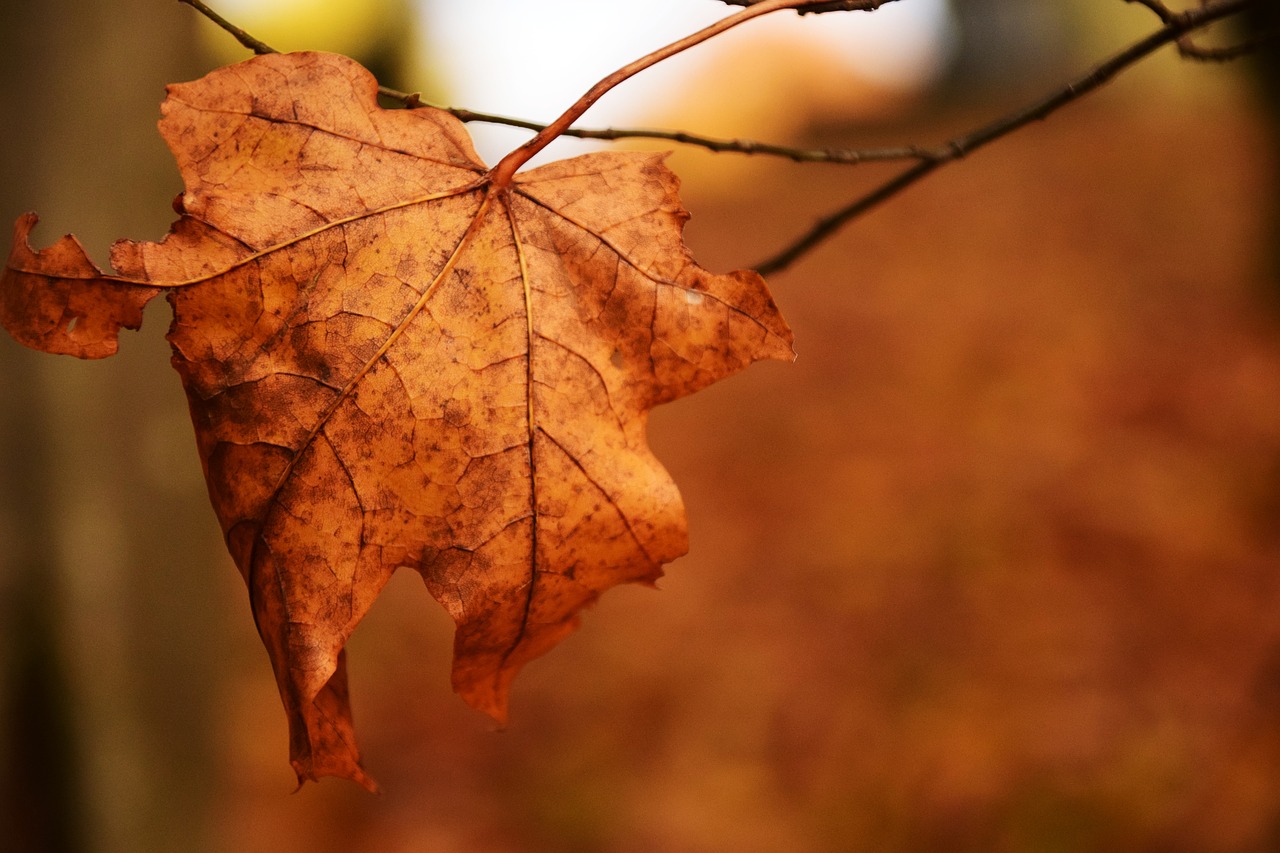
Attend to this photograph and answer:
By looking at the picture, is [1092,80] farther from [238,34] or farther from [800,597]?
[800,597]

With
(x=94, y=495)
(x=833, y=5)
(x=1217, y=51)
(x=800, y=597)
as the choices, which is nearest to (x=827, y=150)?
(x=833, y=5)

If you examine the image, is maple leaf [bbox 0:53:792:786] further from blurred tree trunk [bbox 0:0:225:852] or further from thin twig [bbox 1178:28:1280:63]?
blurred tree trunk [bbox 0:0:225:852]

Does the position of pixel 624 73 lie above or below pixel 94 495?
above

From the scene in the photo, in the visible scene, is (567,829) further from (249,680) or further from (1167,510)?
(1167,510)

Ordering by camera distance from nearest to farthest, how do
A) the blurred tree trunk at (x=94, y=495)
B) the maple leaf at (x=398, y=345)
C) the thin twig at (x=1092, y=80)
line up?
1. the maple leaf at (x=398, y=345)
2. the thin twig at (x=1092, y=80)
3. the blurred tree trunk at (x=94, y=495)

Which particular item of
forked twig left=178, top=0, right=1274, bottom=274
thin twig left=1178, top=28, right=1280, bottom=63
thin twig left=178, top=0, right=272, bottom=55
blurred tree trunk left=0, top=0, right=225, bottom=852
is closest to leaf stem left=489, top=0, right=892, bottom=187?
forked twig left=178, top=0, right=1274, bottom=274

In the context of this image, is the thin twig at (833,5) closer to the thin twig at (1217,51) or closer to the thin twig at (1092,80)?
the thin twig at (1092,80)

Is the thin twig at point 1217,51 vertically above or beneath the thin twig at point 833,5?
above

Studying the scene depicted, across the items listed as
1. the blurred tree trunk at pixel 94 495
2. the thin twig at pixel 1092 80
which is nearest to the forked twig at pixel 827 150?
the thin twig at pixel 1092 80
